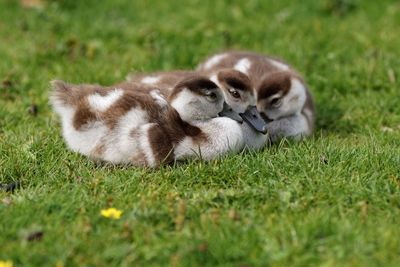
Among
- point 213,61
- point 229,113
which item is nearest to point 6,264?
point 229,113

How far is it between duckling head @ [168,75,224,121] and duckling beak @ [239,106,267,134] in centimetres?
30

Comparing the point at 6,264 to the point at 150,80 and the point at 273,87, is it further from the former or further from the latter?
the point at 273,87

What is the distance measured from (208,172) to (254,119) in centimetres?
72

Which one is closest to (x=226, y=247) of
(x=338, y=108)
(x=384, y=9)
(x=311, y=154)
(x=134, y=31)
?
(x=311, y=154)

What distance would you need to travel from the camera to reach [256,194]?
4.05m

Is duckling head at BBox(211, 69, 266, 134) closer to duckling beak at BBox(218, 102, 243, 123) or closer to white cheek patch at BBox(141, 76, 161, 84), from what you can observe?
duckling beak at BBox(218, 102, 243, 123)

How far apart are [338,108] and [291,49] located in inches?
44.0

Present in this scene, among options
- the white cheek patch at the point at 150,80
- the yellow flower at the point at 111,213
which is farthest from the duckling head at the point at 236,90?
the yellow flower at the point at 111,213

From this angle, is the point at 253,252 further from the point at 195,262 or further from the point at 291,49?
the point at 291,49

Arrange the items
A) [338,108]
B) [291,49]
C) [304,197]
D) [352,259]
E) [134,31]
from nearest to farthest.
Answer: [352,259] → [304,197] → [338,108] → [291,49] → [134,31]

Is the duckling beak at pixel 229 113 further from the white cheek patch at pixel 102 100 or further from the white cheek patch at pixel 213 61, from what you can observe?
the white cheek patch at pixel 213 61

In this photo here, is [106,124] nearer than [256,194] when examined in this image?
No

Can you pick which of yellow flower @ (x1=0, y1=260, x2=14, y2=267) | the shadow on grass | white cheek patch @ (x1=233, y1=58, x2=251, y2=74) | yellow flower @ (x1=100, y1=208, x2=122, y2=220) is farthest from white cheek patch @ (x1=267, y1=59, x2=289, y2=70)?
yellow flower @ (x1=0, y1=260, x2=14, y2=267)

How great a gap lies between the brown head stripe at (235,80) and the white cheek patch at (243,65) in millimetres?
664
